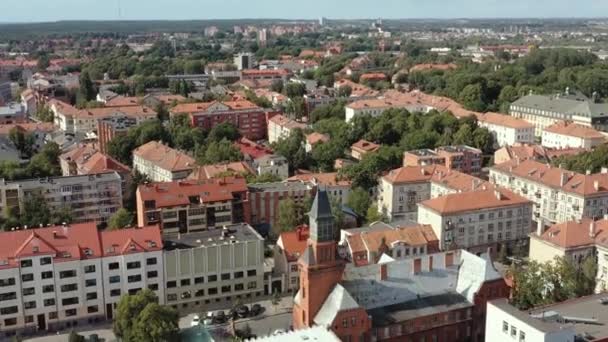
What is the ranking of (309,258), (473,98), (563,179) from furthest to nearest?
1. (473,98)
2. (563,179)
3. (309,258)

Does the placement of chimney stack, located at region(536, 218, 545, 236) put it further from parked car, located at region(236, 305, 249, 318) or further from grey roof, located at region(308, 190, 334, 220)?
grey roof, located at region(308, 190, 334, 220)

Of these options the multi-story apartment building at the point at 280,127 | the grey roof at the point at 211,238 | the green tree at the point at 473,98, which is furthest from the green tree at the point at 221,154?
the green tree at the point at 473,98

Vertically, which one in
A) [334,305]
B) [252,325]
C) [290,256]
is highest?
[334,305]

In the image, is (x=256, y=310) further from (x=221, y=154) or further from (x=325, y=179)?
(x=221, y=154)

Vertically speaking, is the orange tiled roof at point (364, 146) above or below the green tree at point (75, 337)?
above

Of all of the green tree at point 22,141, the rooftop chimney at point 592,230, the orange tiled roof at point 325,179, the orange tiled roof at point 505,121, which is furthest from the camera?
the orange tiled roof at point 505,121

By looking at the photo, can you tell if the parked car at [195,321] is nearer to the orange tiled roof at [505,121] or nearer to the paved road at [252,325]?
the paved road at [252,325]

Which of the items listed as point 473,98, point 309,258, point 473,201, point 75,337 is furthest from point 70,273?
point 473,98
